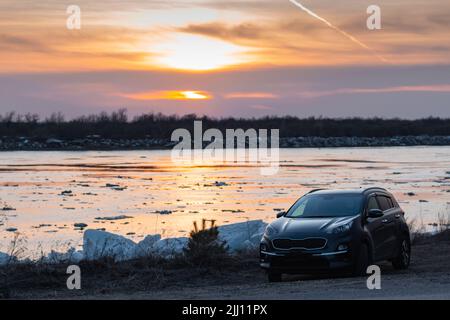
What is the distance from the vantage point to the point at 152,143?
97750 mm

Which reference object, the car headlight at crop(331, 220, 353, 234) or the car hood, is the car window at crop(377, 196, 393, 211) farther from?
the car headlight at crop(331, 220, 353, 234)

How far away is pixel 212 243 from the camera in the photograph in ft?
60.3

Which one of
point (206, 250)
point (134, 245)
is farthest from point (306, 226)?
point (134, 245)

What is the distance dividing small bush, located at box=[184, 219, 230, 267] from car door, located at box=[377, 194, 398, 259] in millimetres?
3255

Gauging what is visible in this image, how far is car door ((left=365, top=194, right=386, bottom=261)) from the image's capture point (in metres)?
16.6

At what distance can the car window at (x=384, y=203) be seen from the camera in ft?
58.3

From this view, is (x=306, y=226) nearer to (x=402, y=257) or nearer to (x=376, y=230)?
(x=376, y=230)

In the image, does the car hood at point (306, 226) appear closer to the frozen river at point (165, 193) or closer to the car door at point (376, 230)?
the car door at point (376, 230)

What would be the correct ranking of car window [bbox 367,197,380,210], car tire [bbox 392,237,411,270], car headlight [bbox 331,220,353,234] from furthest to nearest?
car tire [bbox 392,237,411,270]
car window [bbox 367,197,380,210]
car headlight [bbox 331,220,353,234]

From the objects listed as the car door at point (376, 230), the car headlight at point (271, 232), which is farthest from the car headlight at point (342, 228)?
the car headlight at point (271, 232)

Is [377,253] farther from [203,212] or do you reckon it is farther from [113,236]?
[203,212]

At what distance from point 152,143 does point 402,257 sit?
8086 cm

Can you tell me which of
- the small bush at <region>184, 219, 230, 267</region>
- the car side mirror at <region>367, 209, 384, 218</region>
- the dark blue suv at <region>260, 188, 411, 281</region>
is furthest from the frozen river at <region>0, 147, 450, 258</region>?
the car side mirror at <region>367, 209, 384, 218</region>
